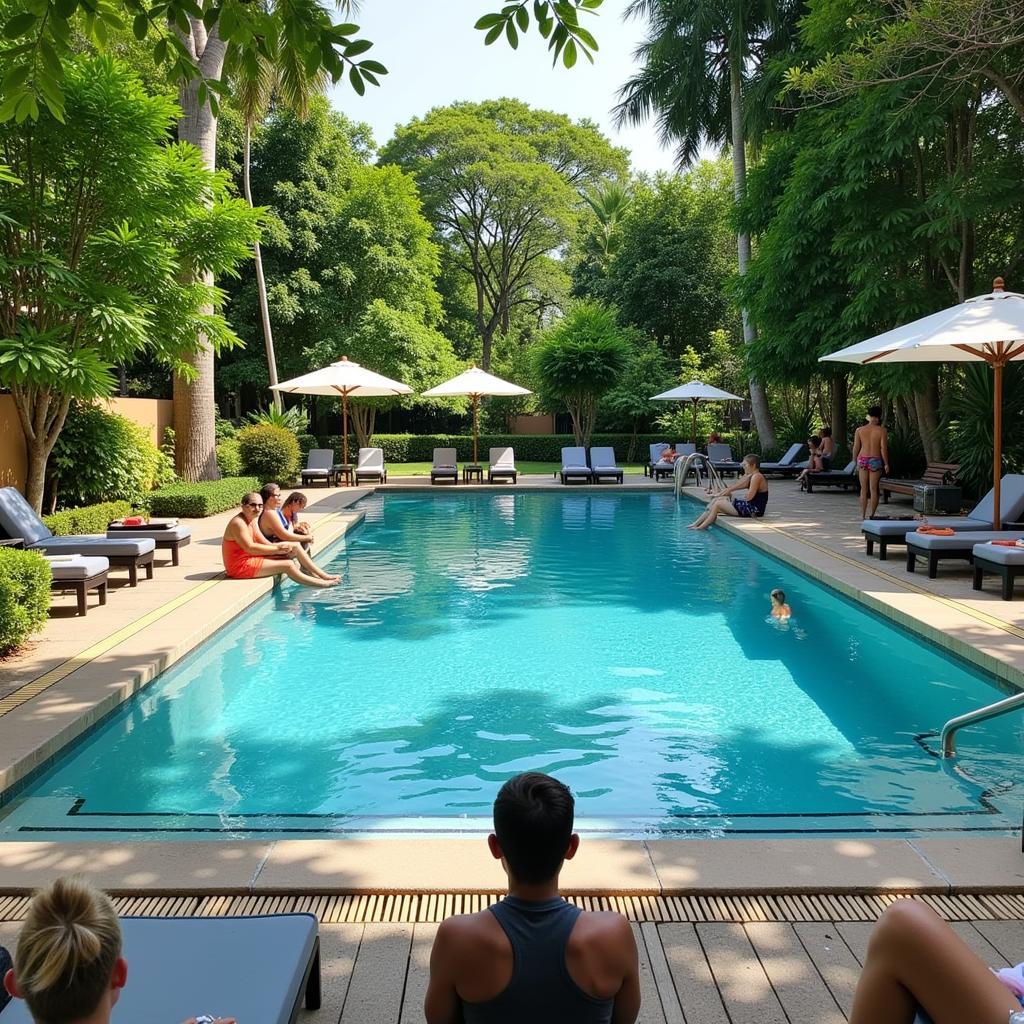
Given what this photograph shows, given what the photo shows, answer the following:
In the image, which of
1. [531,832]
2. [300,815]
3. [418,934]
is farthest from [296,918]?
[300,815]

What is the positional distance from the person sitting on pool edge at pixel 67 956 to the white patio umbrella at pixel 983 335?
10701 millimetres

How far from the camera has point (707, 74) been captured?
28953 millimetres

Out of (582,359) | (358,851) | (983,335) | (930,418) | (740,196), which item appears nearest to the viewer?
(358,851)

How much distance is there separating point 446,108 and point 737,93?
63.3ft

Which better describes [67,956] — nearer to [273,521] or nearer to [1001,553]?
[1001,553]

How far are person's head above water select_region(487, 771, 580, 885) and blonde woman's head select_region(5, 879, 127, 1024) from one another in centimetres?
83

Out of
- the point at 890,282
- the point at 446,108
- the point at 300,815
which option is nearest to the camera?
the point at 300,815

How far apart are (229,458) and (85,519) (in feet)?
30.3

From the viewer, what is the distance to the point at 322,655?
8.73 m

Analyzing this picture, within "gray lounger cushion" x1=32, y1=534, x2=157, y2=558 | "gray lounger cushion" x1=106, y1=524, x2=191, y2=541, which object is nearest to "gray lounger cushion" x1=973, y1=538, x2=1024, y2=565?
"gray lounger cushion" x1=32, y1=534, x2=157, y2=558

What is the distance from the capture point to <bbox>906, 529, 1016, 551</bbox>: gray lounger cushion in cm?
1067

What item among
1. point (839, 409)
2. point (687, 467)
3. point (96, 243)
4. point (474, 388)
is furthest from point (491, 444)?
point (96, 243)

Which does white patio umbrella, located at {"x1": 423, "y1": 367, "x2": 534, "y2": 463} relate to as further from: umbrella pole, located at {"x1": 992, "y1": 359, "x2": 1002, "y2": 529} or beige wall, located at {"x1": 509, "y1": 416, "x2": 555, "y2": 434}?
umbrella pole, located at {"x1": 992, "y1": 359, "x2": 1002, "y2": 529}

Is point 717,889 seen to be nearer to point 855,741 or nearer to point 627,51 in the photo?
point 855,741
